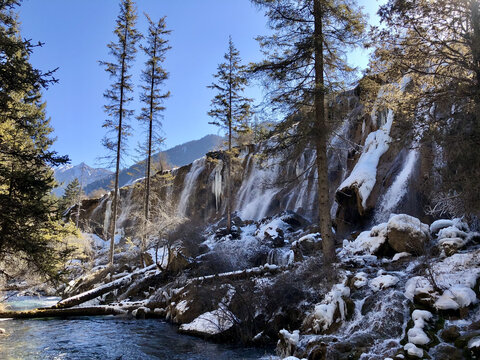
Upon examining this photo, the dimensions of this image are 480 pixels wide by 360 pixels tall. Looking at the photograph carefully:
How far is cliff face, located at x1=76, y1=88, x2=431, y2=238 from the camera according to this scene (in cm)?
1319

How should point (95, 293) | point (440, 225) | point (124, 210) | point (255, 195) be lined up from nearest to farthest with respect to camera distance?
point (440, 225) → point (95, 293) → point (255, 195) → point (124, 210)

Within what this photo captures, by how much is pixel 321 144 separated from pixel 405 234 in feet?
11.0

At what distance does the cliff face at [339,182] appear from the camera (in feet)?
43.3

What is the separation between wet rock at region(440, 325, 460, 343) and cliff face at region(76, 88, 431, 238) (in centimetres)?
348

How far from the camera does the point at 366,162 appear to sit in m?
15.8

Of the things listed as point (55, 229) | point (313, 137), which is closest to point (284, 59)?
point (313, 137)

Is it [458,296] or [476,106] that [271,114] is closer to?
[476,106]

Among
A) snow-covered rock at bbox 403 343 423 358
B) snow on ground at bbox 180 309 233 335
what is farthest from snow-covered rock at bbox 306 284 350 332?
snow on ground at bbox 180 309 233 335

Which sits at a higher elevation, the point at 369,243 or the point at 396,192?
the point at 396,192

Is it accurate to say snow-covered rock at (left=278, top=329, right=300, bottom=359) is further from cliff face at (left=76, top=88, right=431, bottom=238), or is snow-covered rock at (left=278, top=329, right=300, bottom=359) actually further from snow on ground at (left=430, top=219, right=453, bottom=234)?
snow on ground at (left=430, top=219, right=453, bottom=234)

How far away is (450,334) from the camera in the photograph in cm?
468

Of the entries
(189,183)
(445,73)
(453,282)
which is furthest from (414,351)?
(189,183)

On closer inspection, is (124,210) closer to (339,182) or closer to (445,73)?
(339,182)

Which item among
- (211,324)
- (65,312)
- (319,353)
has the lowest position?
(65,312)
